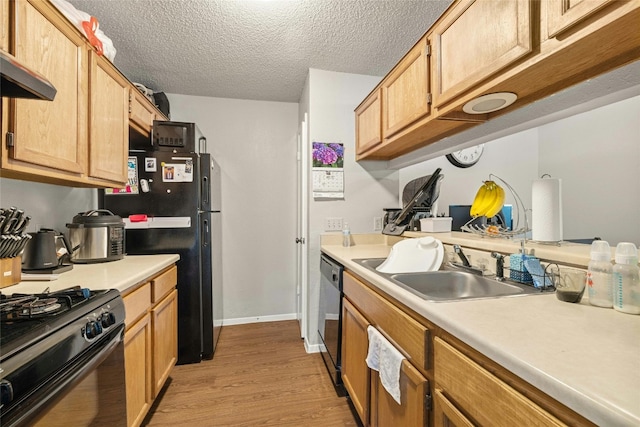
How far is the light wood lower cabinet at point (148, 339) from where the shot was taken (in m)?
1.31

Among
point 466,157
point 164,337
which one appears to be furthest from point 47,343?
point 466,157

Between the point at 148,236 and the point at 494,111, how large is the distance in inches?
92.4

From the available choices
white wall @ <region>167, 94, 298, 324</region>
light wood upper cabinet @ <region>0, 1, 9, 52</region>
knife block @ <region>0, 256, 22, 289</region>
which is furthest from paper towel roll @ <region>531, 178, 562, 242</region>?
white wall @ <region>167, 94, 298, 324</region>

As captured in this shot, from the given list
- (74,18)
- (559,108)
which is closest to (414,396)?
(559,108)

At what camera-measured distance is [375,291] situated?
1.28 m

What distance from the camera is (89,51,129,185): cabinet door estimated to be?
150cm

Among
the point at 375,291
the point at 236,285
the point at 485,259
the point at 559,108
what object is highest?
the point at 559,108

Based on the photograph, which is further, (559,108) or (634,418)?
(559,108)

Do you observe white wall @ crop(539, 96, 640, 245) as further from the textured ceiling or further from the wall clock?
the textured ceiling

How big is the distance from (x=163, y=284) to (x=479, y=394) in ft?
5.71

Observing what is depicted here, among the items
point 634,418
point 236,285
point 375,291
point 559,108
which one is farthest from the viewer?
point 236,285

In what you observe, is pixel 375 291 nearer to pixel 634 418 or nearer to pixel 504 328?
pixel 504 328

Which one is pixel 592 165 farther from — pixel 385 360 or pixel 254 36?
pixel 254 36

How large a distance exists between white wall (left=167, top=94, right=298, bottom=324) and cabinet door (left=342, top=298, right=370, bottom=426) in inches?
61.2
